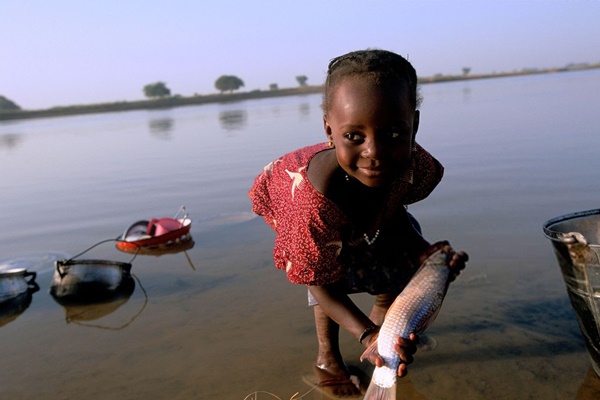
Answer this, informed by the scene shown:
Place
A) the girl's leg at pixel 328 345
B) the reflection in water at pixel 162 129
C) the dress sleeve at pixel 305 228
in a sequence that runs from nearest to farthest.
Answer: the dress sleeve at pixel 305 228 → the girl's leg at pixel 328 345 → the reflection in water at pixel 162 129

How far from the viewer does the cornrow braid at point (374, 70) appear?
223 centimetres

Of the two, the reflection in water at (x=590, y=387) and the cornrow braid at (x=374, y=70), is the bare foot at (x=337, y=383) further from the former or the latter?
the cornrow braid at (x=374, y=70)

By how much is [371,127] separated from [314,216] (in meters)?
0.57

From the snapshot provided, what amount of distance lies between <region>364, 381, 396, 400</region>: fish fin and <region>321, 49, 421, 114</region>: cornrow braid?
1.22 m

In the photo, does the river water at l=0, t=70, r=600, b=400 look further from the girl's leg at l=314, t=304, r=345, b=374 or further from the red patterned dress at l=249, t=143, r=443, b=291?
the red patterned dress at l=249, t=143, r=443, b=291

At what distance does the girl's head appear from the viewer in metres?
2.21

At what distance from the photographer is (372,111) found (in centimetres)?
220

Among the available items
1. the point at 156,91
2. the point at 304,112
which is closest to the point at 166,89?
the point at 156,91

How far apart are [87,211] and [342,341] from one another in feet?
18.2

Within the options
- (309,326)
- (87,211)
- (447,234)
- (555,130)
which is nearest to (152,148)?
(87,211)

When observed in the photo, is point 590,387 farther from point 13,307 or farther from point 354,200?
point 13,307

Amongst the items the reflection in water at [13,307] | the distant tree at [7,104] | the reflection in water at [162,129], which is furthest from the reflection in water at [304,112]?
the distant tree at [7,104]

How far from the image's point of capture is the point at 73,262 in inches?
174

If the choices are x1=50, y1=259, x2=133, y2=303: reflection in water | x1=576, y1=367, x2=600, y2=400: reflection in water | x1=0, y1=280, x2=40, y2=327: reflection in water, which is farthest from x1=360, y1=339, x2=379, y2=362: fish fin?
x1=0, y1=280, x2=40, y2=327: reflection in water
